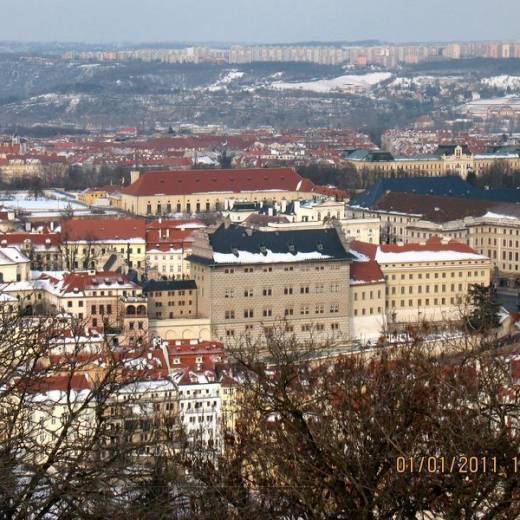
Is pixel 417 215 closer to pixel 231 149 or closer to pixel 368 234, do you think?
pixel 368 234

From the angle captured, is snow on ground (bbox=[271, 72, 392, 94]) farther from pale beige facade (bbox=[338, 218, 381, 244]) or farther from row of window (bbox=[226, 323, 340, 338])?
row of window (bbox=[226, 323, 340, 338])

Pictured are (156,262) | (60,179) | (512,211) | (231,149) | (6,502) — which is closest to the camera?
(6,502)

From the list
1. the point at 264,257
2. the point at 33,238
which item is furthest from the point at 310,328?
the point at 33,238

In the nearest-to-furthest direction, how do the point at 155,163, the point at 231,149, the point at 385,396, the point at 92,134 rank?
the point at 385,396, the point at 155,163, the point at 231,149, the point at 92,134

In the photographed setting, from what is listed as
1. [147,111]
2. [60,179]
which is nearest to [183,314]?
[60,179]

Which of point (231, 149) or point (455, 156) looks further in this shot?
point (231, 149)

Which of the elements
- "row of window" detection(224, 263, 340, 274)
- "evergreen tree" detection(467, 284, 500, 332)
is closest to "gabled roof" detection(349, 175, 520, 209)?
"evergreen tree" detection(467, 284, 500, 332)

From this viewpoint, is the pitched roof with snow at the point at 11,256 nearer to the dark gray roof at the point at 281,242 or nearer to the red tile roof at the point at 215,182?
the dark gray roof at the point at 281,242

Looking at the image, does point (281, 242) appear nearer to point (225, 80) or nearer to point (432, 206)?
point (432, 206)
